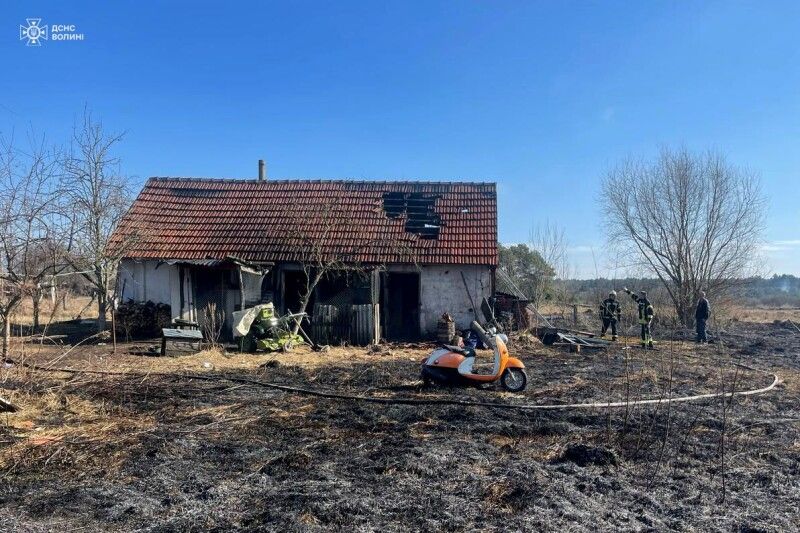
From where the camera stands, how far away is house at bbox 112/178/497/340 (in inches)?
631

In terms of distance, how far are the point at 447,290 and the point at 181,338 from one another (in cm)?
780

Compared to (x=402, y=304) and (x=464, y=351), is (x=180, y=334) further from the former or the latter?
(x=464, y=351)

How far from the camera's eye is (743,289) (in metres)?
22.6

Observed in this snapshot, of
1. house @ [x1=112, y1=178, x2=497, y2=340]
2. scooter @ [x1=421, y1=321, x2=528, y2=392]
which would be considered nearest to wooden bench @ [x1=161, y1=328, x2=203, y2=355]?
house @ [x1=112, y1=178, x2=497, y2=340]

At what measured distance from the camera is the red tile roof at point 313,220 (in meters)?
16.6

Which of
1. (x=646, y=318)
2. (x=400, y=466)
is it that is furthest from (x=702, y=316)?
(x=400, y=466)

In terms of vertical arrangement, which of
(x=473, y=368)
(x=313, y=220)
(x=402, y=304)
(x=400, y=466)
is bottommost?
(x=400, y=466)

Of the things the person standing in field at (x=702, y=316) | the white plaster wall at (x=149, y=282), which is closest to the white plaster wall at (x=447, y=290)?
the person standing in field at (x=702, y=316)

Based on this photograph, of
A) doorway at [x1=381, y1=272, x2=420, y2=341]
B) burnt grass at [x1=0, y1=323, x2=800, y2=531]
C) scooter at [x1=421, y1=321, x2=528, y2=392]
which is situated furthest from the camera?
doorway at [x1=381, y1=272, x2=420, y2=341]

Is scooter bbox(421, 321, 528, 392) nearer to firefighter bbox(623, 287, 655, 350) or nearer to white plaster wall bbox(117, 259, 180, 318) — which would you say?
firefighter bbox(623, 287, 655, 350)

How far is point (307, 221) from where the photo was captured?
17.5 m

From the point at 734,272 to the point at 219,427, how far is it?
73.8ft

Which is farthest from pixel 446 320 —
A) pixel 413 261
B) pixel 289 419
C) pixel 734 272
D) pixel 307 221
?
pixel 734 272

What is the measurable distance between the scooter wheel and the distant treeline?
9.53 metres
